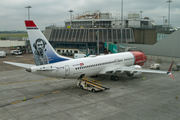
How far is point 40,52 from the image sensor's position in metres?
23.0

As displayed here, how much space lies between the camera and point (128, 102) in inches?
846

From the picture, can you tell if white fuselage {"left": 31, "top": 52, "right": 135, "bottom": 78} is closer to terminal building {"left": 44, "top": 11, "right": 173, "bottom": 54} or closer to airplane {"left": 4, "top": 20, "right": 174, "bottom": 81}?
airplane {"left": 4, "top": 20, "right": 174, "bottom": 81}

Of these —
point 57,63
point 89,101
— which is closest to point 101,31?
point 57,63

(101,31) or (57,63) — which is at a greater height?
(101,31)

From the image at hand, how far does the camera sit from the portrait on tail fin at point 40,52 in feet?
74.5

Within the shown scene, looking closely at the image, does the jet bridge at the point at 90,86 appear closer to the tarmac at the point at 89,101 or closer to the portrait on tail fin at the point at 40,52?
the tarmac at the point at 89,101

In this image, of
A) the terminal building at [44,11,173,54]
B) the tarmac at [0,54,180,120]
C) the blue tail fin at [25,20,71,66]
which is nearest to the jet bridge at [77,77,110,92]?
the tarmac at [0,54,180,120]

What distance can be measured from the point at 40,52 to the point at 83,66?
284 inches

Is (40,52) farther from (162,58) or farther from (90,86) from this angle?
(162,58)

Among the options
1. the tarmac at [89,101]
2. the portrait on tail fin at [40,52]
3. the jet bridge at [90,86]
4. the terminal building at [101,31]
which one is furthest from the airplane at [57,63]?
the terminal building at [101,31]

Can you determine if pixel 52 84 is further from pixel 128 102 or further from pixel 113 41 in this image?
pixel 113 41

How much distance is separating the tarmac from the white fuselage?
2695mm

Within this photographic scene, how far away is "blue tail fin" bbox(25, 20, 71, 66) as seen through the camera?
22.1 m

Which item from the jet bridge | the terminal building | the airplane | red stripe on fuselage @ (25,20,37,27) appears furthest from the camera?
the terminal building
